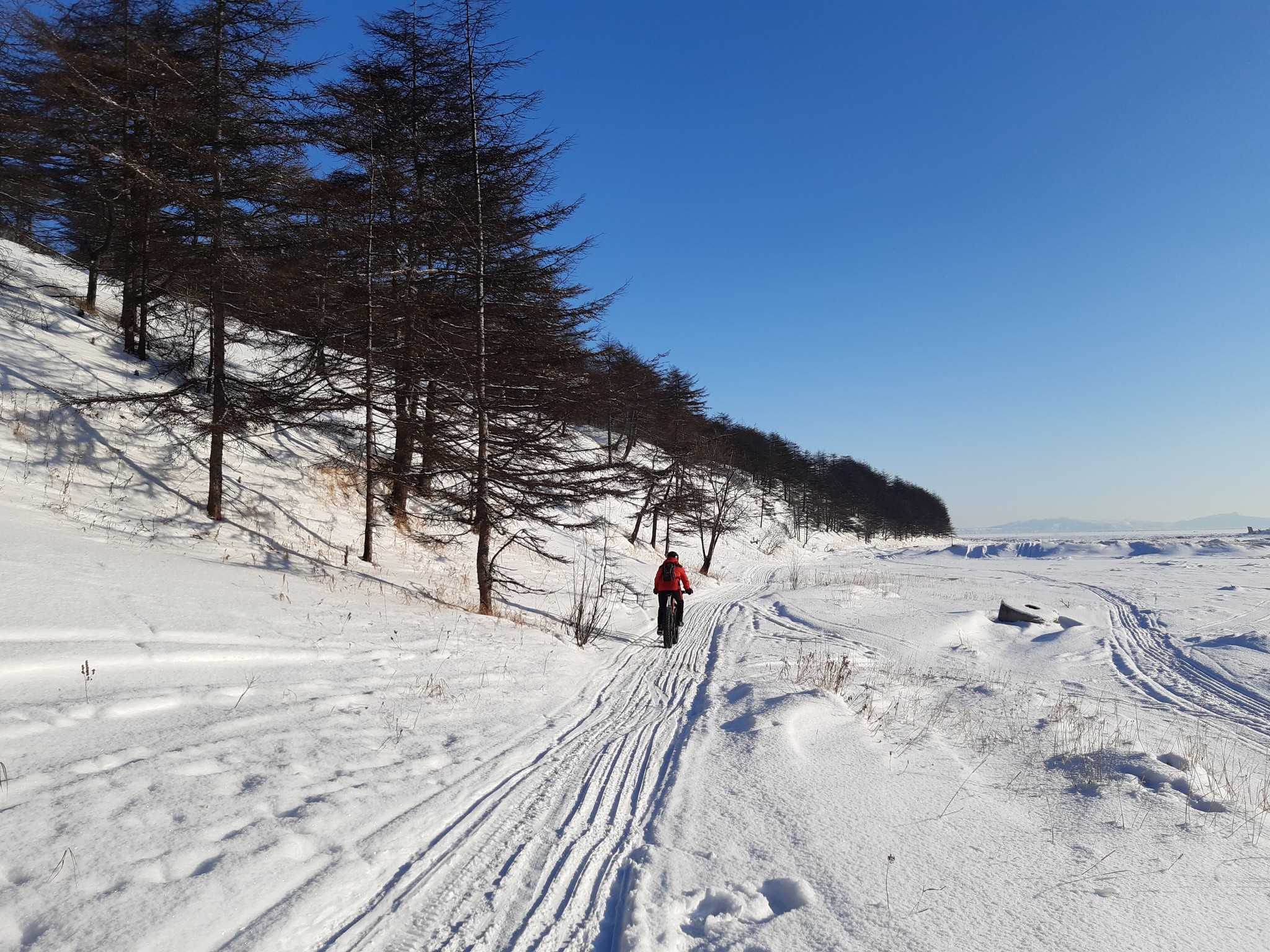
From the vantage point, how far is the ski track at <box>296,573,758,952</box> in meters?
2.65

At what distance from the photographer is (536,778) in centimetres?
441

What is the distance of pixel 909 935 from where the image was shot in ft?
8.72

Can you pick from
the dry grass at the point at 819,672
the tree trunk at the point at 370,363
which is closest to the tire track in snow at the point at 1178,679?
the dry grass at the point at 819,672

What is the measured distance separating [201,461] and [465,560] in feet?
22.0

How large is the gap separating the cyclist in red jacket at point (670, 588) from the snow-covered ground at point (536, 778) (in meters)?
0.66

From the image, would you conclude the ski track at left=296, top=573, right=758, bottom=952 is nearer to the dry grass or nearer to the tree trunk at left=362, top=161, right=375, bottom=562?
the dry grass

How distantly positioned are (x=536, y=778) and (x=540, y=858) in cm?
115

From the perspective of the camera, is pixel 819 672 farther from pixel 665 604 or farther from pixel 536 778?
pixel 536 778

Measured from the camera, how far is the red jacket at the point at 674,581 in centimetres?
1125

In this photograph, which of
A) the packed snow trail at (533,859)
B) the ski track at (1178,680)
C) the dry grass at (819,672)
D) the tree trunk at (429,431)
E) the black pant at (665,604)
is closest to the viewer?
the packed snow trail at (533,859)

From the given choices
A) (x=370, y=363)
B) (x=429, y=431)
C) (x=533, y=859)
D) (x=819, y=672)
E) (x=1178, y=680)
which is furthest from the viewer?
(x=429, y=431)

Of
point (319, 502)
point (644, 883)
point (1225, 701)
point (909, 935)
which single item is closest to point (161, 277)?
point (319, 502)

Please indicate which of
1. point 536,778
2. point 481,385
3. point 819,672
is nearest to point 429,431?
point 481,385

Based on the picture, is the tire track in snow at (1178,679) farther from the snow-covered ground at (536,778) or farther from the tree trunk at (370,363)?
the tree trunk at (370,363)
